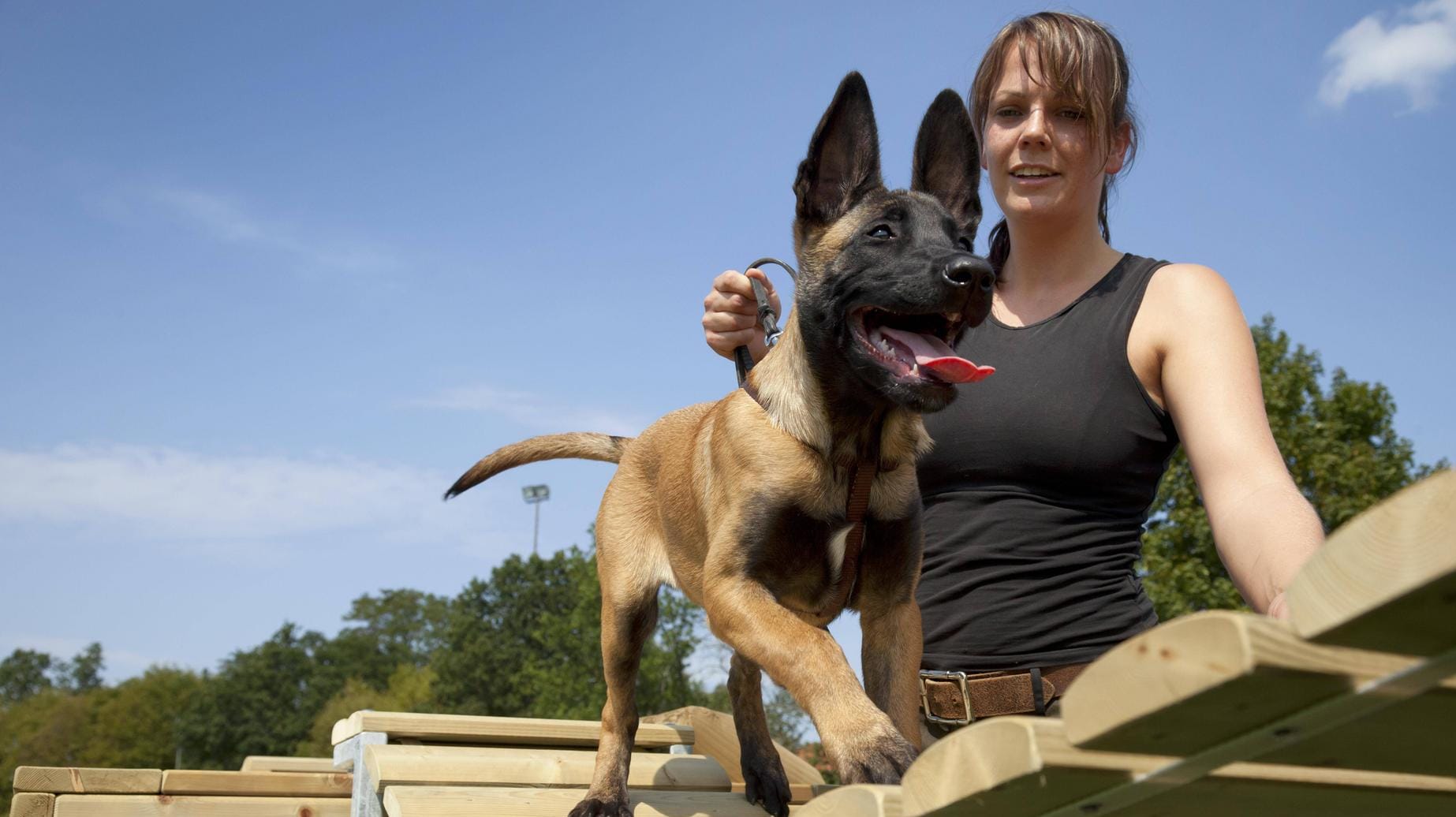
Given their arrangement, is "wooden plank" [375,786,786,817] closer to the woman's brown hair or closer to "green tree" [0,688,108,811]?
the woman's brown hair

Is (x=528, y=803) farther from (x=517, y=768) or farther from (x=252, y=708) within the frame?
(x=252, y=708)

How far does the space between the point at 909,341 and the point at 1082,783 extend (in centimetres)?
210

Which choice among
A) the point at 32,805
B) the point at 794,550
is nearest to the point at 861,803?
the point at 794,550

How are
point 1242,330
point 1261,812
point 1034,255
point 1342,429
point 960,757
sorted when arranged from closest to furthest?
point 960,757 → point 1261,812 → point 1242,330 → point 1034,255 → point 1342,429

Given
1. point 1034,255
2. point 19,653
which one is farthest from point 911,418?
point 19,653

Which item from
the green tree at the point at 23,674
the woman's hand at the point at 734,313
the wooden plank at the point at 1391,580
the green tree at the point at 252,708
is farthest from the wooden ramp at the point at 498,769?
the green tree at the point at 23,674

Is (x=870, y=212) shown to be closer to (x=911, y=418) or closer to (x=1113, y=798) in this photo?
(x=911, y=418)

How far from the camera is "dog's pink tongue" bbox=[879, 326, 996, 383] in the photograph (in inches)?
129

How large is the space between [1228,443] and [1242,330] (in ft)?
1.63

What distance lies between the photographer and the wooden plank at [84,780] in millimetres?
5035

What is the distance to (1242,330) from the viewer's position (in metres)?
3.43

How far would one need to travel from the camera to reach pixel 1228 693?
1.39 metres

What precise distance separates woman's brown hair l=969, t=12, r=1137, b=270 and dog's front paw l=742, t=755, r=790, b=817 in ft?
9.17

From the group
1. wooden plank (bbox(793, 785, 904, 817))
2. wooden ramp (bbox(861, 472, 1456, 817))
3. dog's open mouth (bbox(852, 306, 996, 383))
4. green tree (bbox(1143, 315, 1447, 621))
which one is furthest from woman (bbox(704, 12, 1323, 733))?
green tree (bbox(1143, 315, 1447, 621))
